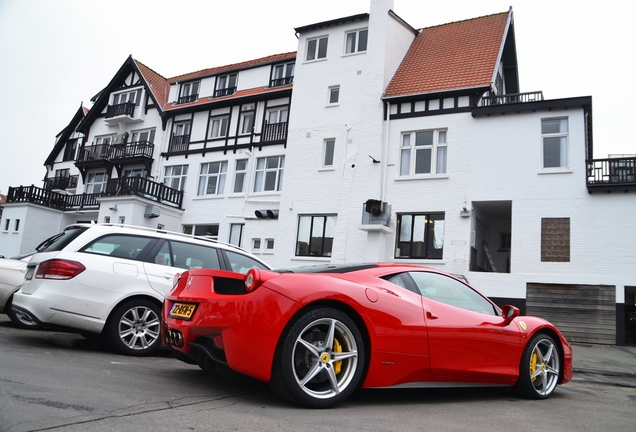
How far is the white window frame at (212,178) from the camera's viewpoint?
2688 cm

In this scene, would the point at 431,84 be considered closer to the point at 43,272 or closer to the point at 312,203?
the point at 312,203

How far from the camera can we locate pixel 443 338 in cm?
476

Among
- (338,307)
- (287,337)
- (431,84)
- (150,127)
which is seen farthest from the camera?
(150,127)

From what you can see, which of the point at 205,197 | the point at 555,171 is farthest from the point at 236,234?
the point at 555,171

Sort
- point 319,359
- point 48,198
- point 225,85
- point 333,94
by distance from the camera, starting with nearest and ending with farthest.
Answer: point 319,359 → point 333,94 → point 225,85 → point 48,198

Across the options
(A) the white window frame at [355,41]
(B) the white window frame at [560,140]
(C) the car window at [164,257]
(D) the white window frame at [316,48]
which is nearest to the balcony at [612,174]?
(B) the white window frame at [560,140]

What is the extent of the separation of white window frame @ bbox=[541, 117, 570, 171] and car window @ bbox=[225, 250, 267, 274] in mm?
13336

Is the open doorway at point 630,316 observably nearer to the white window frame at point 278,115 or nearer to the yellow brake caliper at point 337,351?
the yellow brake caliper at point 337,351

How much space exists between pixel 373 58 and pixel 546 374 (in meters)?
18.2

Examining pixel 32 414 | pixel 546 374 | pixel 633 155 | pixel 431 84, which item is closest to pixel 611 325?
pixel 633 155

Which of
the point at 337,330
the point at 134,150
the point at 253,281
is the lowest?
the point at 337,330

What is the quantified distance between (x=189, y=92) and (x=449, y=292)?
27654 mm

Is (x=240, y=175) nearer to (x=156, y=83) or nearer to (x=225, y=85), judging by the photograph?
(x=225, y=85)

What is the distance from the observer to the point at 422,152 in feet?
66.3
